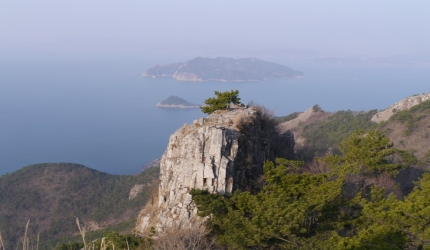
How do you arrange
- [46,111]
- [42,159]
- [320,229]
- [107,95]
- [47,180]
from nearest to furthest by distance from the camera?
[320,229], [47,180], [42,159], [46,111], [107,95]

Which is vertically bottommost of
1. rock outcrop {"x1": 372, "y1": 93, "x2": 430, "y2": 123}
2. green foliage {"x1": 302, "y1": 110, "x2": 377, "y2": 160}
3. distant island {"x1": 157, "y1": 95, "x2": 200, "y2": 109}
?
distant island {"x1": 157, "y1": 95, "x2": 200, "y2": 109}

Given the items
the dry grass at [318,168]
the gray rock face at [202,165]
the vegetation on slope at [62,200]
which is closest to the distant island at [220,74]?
the vegetation on slope at [62,200]

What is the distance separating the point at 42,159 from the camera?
77.6 m

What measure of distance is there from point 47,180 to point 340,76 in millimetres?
176475

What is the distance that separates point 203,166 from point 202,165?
52 mm

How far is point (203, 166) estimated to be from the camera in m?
11.2

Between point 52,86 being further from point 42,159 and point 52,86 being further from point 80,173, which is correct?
point 80,173

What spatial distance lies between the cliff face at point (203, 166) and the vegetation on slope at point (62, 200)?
924 inches

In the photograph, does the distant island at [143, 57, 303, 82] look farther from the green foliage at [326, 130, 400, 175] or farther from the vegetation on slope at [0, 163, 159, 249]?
the green foliage at [326, 130, 400, 175]

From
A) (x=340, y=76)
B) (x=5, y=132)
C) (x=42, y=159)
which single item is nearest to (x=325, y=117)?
(x=42, y=159)

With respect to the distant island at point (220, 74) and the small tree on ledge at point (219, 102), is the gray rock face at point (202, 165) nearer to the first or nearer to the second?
the small tree on ledge at point (219, 102)

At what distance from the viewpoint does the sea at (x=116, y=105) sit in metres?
82.7

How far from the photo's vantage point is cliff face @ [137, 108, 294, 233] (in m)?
10.8

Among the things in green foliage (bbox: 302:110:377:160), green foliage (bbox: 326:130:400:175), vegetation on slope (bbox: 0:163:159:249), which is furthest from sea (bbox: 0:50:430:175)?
green foliage (bbox: 326:130:400:175)
